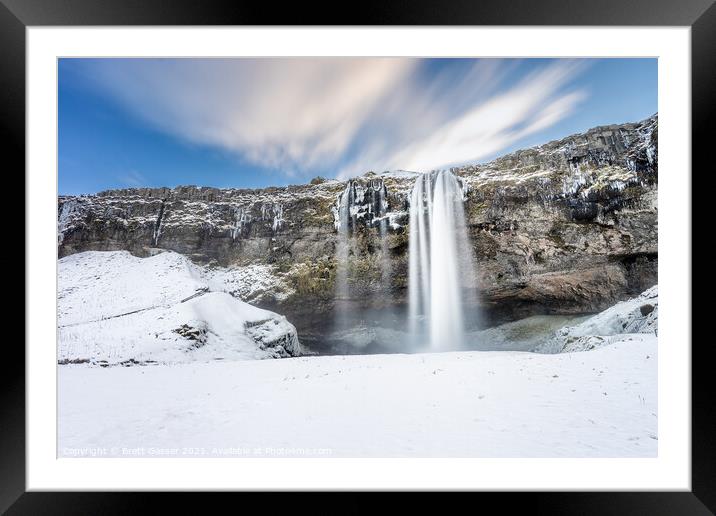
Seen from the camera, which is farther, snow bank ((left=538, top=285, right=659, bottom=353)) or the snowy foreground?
snow bank ((left=538, top=285, right=659, bottom=353))

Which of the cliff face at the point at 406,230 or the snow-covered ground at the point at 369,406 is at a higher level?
the cliff face at the point at 406,230

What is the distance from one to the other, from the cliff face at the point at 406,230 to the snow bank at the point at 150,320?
204cm

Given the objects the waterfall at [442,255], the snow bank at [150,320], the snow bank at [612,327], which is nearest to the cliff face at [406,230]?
the waterfall at [442,255]

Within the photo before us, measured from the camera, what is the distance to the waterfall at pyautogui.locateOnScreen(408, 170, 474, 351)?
48.5 ft

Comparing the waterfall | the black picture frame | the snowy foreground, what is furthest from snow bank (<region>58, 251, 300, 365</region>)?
the waterfall

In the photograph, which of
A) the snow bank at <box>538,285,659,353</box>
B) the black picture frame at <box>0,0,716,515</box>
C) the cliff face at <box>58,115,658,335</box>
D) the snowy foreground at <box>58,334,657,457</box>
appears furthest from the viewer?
the cliff face at <box>58,115,658,335</box>

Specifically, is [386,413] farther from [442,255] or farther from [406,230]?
[406,230]

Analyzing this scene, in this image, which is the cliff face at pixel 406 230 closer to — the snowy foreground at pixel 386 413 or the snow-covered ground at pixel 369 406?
the snow-covered ground at pixel 369 406

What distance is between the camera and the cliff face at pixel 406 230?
44.1ft

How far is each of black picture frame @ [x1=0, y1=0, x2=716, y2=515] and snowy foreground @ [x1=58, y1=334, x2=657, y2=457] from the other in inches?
18.3

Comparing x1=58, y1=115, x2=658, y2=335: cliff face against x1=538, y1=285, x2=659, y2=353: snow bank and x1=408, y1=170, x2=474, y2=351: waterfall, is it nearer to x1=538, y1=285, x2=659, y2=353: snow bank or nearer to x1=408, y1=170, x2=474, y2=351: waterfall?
x1=408, y1=170, x2=474, y2=351: waterfall
